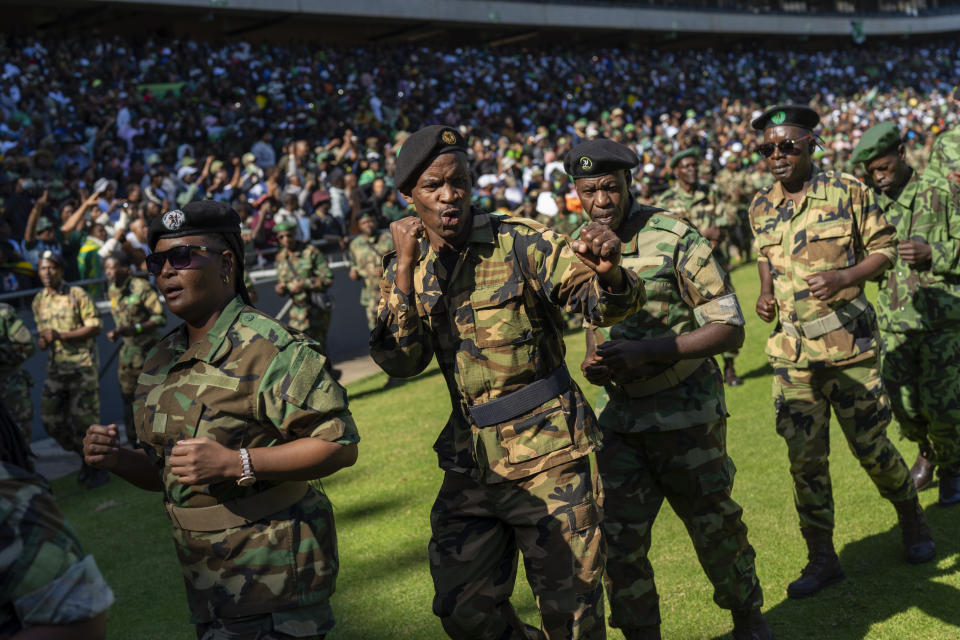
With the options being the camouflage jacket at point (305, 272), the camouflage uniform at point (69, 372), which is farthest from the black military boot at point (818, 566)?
the camouflage jacket at point (305, 272)

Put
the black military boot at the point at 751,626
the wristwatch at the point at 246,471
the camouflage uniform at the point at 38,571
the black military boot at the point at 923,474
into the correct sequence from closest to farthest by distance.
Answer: the camouflage uniform at the point at 38,571 → the wristwatch at the point at 246,471 → the black military boot at the point at 751,626 → the black military boot at the point at 923,474

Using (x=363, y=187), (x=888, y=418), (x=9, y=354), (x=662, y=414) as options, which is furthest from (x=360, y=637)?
(x=363, y=187)

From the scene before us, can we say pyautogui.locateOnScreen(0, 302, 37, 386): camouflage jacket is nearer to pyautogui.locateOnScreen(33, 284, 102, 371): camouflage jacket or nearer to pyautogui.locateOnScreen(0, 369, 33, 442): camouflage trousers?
pyautogui.locateOnScreen(0, 369, 33, 442): camouflage trousers

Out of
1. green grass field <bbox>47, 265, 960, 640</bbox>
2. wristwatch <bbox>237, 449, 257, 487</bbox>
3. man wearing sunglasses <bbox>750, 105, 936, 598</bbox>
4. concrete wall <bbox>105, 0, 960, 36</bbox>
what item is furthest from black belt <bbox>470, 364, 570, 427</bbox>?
concrete wall <bbox>105, 0, 960, 36</bbox>

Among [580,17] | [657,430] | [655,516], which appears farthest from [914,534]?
[580,17]

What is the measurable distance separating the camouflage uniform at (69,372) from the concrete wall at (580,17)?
55.6 ft

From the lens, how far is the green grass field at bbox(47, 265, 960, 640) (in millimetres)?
4707

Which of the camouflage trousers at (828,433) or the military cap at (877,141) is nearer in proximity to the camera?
the camouflage trousers at (828,433)

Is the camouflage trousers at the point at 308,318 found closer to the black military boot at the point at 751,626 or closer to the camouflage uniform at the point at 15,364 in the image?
the camouflage uniform at the point at 15,364

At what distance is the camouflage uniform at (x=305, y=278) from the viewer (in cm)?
1185

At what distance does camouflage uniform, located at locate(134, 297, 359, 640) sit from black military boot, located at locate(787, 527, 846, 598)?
2.69 metres

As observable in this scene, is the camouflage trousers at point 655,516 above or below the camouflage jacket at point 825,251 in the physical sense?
below

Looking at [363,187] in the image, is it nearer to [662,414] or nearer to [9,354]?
[9,354]

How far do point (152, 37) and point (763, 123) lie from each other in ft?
66.8
